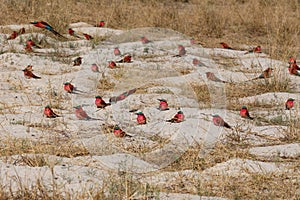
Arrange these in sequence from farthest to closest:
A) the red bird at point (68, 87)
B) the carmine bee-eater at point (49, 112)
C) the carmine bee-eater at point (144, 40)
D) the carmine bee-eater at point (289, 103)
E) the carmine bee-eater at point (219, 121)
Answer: the carmine bee-eater at point (144, 40), the red bird at point (68, 87), the carmine bee-eater at point (289, 103), the carmine bee-eater at point (49, 112), the carmine bee-eater at point (219, 121)

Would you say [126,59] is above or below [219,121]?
below

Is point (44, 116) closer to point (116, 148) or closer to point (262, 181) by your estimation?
point (116, 148)

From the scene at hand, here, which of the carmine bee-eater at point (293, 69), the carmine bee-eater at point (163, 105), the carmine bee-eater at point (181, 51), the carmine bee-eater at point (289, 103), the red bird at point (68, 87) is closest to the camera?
the carmine bee-eater at point (163, 105)

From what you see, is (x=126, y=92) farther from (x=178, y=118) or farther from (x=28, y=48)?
(x=28, y=48)

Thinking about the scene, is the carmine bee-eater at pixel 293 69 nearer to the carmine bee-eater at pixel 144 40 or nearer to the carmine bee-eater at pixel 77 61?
the carmine bee-eater at pixel 144 40

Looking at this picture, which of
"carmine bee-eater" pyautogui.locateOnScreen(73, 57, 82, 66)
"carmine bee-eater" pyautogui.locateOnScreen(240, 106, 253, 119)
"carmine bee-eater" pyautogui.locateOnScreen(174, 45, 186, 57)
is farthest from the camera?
"carmine bee-eater" pyautogui.locateOnScreen(174, 45, 186, 57)

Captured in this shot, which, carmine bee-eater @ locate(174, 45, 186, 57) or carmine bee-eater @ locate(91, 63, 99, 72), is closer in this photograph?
carmine bee-eater @ locate(91, 63, 99, 72)

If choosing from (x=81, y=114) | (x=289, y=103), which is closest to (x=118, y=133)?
(x=81, y=114)

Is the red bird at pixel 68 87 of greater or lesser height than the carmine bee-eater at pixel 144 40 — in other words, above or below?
above

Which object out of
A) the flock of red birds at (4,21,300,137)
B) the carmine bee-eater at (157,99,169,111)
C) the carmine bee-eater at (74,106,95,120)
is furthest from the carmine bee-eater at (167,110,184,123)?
the carmine bee-eater at (74,106,95,120)

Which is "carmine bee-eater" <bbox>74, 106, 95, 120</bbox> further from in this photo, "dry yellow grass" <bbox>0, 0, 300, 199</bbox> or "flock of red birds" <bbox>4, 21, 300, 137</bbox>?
"dry yellow grass" <bbox>0, 0, 300, 199</bbox>

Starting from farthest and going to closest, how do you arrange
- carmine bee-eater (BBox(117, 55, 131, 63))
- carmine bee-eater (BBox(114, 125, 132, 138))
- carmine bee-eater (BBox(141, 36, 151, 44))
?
carmine bee-eater (BBox(141, 36, 151, 44)) < carmine bee-eater (BBox(117, 55, 131, 63)) < carmine bee-eater (BBox(114, 125, 132, 138))

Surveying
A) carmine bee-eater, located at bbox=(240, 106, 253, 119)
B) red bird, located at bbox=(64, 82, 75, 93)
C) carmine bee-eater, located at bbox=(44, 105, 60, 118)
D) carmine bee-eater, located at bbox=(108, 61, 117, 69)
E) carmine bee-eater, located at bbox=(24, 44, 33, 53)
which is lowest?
carmine bee-eater, located at bbox=(24, 44, 33, 53)

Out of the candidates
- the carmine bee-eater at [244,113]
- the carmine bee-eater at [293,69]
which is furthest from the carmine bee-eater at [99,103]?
the carmine bee-eater at [293,69]
